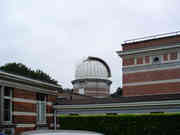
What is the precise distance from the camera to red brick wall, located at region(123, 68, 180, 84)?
28766 millimetres

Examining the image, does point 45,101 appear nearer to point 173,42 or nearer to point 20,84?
point 20,84

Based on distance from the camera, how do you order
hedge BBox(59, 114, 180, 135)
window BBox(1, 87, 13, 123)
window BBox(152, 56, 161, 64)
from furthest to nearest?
window BBox(152, 56, 161, 64) → hedge BBox(59, 114, 180, 135) → window BBox(1, 87, 13, 123)

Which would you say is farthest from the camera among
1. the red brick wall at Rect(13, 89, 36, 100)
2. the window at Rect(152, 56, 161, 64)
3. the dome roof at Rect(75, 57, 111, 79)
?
the dome roof at Rect(75, 57, 111, 79)

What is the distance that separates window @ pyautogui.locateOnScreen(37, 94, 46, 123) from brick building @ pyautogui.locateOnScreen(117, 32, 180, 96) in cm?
1306

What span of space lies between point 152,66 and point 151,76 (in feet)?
3.44

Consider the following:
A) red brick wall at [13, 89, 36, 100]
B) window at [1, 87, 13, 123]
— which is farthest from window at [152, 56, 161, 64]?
window at [1, 87, 13, 123]

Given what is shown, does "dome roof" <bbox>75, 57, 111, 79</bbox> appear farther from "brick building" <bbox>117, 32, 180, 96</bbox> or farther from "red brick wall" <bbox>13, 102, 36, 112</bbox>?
"red brick wall" <bbox>13, 102, 36, 112</bbox>

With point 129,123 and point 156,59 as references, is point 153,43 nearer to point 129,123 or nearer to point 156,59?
point 156,59

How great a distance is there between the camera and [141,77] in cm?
3067

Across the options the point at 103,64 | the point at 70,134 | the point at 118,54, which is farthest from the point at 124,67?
the point at 70,134

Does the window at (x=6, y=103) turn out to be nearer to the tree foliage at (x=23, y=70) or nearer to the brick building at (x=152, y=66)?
the brick building at (x=152, y=66)

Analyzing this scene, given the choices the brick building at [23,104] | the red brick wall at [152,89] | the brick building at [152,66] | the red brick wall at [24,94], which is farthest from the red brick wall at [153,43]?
the red brick wall at [24,94]

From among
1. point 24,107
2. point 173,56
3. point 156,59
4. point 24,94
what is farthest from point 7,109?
point 173,56

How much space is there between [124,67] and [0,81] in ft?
60.6
